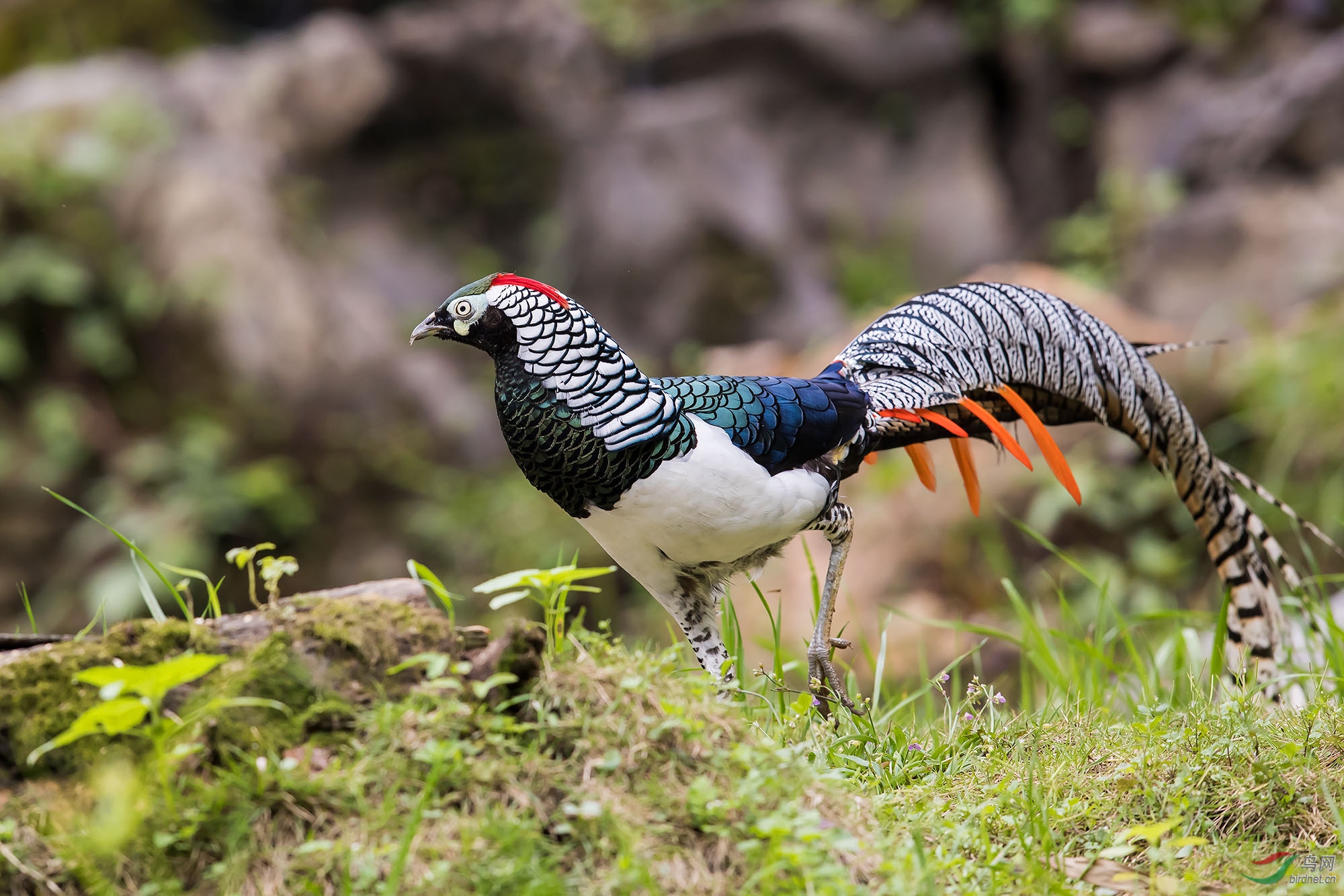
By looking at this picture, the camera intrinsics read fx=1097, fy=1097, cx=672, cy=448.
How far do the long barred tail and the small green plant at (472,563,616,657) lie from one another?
137 centimetres

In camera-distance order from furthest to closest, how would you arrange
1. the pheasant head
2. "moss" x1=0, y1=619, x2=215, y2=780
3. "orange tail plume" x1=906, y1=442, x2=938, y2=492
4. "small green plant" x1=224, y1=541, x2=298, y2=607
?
"orange tail plume" x1=906, y1=442, x2=938, y2=492, the pheasant head, "small green plant" x1=224, y1=541, x2=298, y2=607, "moss" x1=0, y1=619, x2=215, y2=780

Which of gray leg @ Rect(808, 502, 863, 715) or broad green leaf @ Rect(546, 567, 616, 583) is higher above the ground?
broad green leaf @ Rect(546, 567, 616, 583)

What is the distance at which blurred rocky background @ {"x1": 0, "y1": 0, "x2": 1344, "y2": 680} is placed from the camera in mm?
7430

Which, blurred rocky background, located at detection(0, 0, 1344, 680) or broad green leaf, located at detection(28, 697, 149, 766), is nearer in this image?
broad green leaf, located at detection(28, 697, 149, 766)

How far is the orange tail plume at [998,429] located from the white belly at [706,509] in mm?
679

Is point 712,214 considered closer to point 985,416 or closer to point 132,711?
point 985,416

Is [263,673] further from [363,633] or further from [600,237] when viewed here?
[600,237]

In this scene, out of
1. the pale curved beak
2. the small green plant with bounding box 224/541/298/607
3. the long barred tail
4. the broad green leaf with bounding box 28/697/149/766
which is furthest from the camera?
the long barred tail

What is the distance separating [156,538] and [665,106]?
23.0 feet

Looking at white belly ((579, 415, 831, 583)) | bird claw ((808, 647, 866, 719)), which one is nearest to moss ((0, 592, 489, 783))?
white belly ((579, 415, 831, 583))

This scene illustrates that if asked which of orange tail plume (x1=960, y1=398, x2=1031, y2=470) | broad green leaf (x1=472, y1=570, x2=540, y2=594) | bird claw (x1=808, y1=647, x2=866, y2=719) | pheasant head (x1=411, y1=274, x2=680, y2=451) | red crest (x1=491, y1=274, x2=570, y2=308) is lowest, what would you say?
bird claw (x1=808, y1=647, x2=866, y2=719)

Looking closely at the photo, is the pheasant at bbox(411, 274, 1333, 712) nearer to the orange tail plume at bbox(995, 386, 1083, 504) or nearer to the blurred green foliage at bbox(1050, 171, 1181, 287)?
the orange tail plume at bbox(995, 386, 1083, 504)

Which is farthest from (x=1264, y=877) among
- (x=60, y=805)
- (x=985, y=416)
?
(x=60, y=805)

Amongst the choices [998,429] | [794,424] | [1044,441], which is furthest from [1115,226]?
[794,424]
